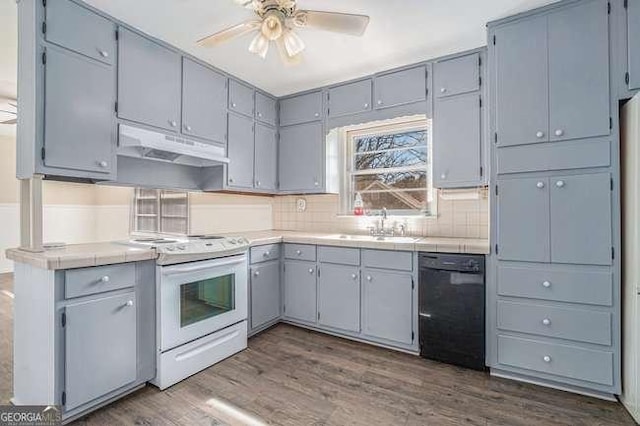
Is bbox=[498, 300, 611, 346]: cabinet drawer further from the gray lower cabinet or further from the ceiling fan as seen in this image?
the ceiling fan

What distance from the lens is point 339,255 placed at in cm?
282

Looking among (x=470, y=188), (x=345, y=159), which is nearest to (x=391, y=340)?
(x=470, y=188)

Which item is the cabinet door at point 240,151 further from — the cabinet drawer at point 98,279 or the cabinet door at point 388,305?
the cabinet door at point 388,305

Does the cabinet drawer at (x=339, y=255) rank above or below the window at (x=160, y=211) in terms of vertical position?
below

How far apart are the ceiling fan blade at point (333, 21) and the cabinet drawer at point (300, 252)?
1.84 m

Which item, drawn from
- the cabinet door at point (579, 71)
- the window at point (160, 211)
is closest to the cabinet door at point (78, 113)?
the window at point (160, 211)

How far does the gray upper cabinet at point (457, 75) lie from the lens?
8.21ft

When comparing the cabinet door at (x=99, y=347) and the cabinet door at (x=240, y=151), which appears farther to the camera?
the cabinet door at (x=240, y=151)

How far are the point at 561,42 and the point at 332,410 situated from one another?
2736mm

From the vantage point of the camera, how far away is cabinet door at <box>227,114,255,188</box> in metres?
3.04

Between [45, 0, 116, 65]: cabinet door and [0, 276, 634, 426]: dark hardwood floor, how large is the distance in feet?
7.22

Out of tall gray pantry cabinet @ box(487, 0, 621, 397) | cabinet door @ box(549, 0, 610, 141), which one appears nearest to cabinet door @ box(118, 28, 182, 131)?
tall gray pantry cabinet @ box(487, 0, 621, 397)

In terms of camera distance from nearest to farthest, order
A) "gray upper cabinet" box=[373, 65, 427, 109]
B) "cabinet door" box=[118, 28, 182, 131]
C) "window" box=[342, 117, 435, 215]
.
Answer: "cabinet door" box=[118, 28, 182, 131] < "gray upper cabinet" box=[373, 65, 427, 109] < "window" box=[342, 117, 435, 215]

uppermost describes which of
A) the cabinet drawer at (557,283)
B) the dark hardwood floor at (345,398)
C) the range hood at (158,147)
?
the range hood at (158,147)
